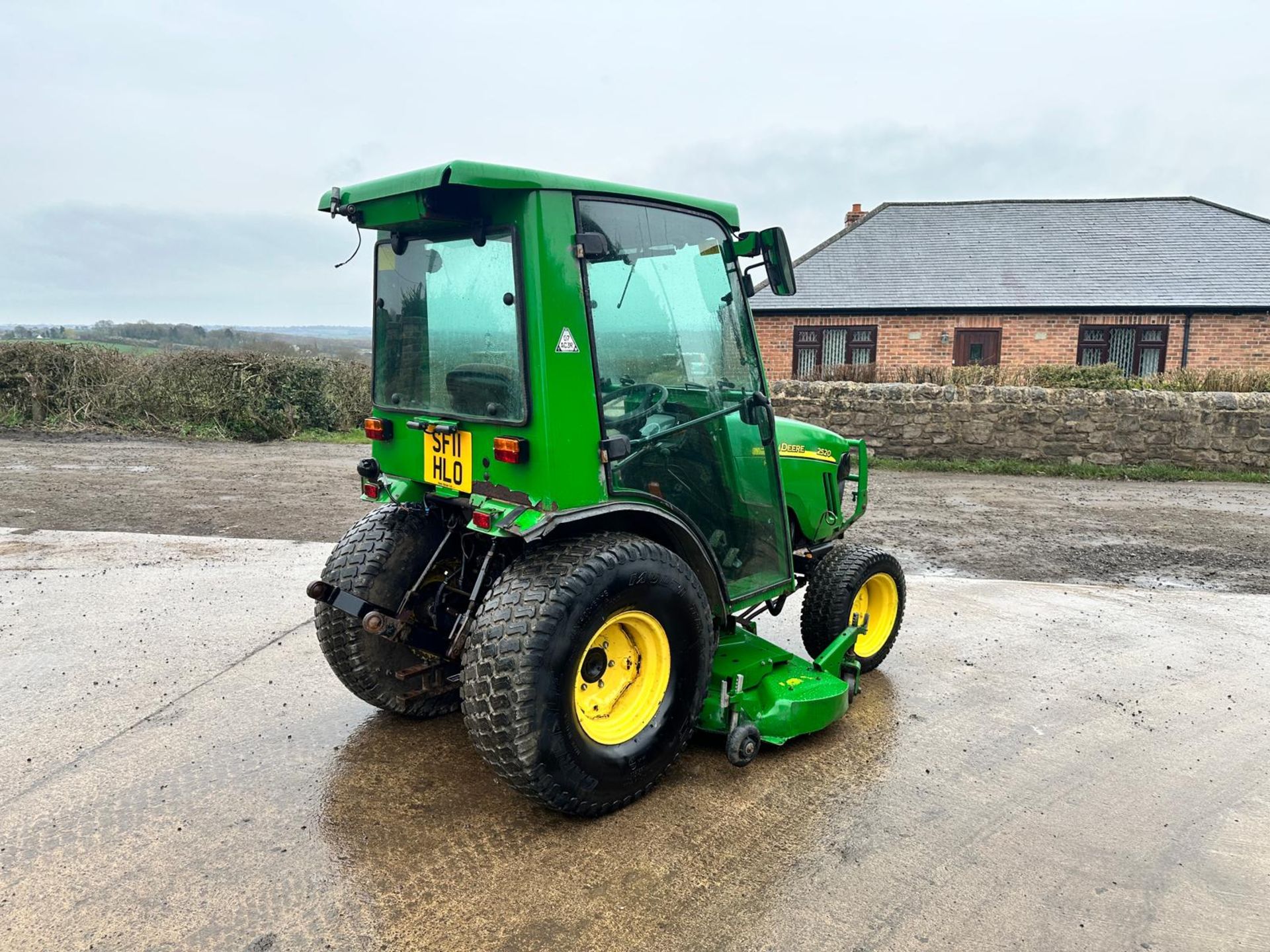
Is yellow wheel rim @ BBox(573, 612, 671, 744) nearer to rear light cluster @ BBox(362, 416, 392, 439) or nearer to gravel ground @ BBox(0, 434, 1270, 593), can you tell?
rear light cluster @ BBox(362, 416, 392, 439)

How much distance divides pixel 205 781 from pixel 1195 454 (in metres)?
12.9

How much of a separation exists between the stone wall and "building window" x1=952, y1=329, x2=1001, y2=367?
7640 millimetres

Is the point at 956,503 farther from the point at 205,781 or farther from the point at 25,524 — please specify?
the point at 25,524

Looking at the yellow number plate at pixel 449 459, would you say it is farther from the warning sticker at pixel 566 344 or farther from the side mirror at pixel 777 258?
the side mirror at pixel 777 258

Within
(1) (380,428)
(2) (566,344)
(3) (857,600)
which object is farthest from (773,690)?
(1) (380,428)

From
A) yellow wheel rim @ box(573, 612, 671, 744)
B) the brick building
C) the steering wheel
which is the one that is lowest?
yellow wheel rim @ box(573, 612, 671, 744)

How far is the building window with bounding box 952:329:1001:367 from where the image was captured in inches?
782

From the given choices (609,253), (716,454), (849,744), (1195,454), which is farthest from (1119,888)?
(1195,454)

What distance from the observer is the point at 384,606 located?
356 cm

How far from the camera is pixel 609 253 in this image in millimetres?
3244

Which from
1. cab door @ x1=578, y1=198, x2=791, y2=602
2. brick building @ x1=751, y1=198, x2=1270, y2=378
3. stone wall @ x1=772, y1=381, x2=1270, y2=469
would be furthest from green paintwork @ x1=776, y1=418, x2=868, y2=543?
brick building @ x1=751, y1=198, x2=1270, y2=378

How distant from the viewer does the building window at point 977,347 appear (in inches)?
782

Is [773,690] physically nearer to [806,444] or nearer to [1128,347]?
[806,444]

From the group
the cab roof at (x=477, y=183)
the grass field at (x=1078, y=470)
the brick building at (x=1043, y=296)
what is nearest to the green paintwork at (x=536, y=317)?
the cab roof at (x=477, y=183)
